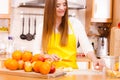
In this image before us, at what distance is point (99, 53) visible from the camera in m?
3.60

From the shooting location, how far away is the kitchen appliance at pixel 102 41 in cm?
358

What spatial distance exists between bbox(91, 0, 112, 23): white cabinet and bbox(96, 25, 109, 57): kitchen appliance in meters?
0.23

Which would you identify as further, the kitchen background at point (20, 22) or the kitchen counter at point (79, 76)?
the kitchen background at point (20, 22)

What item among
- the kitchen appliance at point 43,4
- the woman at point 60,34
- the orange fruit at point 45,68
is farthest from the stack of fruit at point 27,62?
the kitchen appliance at point 43,4

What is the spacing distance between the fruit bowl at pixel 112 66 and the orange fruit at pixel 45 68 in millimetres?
398

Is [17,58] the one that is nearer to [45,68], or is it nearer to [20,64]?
[20,64]

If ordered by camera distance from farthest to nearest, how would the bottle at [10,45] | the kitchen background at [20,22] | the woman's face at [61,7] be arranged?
1. the kitchen background at [20,22]
2. the bottle at [10,45]
3. the woman's face at [61,7]

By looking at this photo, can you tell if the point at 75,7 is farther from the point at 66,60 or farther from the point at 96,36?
the point at 66,60

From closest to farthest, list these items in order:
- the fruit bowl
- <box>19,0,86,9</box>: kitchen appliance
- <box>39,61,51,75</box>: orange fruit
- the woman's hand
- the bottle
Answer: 1. <box>39,61,51,75</box>: orange fruit
2. the fruit bowl
3. the woman's hand
4. <box>19,0,86,9</box>: kitchen appliance
5. the bottle

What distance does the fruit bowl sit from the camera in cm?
167

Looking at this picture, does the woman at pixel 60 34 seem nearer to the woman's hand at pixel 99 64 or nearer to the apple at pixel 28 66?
the woman's hand at pixel 99 64

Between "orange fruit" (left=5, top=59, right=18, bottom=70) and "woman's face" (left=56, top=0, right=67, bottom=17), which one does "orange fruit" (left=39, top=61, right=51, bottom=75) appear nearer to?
"orange fruit" (left=5, top=59, right=18, bottom=70)

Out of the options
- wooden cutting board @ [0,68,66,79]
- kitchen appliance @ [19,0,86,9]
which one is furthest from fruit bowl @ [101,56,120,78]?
kitchen appliance @ [19,0,86,9]

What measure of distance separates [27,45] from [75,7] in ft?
2.70
